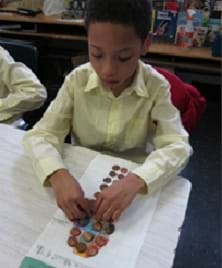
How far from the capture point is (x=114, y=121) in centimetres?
103

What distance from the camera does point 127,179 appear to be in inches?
31.5

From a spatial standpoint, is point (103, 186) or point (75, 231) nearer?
point (75, 231)

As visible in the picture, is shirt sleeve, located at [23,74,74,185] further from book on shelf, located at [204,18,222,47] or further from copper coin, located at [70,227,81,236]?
book on shelf, located at [204,18,222,47]

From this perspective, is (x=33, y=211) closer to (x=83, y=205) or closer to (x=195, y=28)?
(x=83, y=205)

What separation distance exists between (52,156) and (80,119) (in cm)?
21

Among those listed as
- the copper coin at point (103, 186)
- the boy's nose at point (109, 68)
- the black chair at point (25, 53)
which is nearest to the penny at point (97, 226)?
the copper coin at point (103, 186)

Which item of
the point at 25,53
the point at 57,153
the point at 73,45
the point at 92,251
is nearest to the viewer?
the point at 92,251

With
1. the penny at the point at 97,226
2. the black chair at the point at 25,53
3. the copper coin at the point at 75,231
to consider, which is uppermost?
the black chair at the point at 25,53

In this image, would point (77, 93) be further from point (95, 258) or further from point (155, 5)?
point (155, 5)

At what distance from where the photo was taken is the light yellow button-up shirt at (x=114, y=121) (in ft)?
2.97

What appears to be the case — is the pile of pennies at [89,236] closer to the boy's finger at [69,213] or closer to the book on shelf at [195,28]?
the boy's finger at [69,213]

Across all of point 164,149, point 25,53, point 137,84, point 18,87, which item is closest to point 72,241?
point 164,149

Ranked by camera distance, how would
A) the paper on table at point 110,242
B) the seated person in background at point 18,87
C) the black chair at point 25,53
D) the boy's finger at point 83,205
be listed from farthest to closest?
the black chair at point 25,53, the seated person in background at point 18,87, the boy's finger at point 83,205, the paper on table at point 110,242

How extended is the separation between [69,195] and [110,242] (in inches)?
5.6
